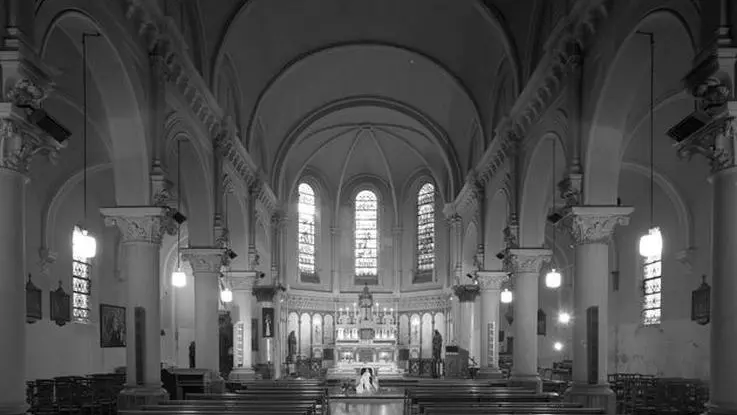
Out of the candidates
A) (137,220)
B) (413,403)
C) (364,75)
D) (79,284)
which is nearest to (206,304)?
(79,284)

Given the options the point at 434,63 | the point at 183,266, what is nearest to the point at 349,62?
the point at 434,63

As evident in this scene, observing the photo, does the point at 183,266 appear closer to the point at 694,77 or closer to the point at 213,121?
the point at 213,121

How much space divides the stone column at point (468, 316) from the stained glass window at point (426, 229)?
1016 centimetres

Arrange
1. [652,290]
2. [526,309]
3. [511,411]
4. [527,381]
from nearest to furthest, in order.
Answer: [511,411]
[527,381]
[526,309]
[652,290]

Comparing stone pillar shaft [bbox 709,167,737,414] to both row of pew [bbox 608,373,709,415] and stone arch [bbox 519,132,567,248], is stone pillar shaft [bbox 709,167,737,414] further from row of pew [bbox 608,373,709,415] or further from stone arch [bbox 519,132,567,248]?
stone arch [bbox 519,132,567,248]

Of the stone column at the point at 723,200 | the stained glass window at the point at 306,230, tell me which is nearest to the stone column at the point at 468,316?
the stained glass window at the point at 306,230

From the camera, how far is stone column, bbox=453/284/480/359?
35156mm

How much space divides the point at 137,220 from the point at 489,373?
694 inches

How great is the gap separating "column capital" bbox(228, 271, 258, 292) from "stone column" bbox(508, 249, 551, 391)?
35.1ft

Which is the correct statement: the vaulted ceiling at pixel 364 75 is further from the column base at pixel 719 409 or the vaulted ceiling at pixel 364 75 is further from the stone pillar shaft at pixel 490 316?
the column base at pixel 719 409

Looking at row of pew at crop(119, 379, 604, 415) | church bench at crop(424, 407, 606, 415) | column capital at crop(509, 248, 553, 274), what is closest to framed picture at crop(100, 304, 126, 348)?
row of pew at crop(119, 379, 604, 415)

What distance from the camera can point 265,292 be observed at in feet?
115

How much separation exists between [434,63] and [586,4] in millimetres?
15521

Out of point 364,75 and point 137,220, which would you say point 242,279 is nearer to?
point 364,75
